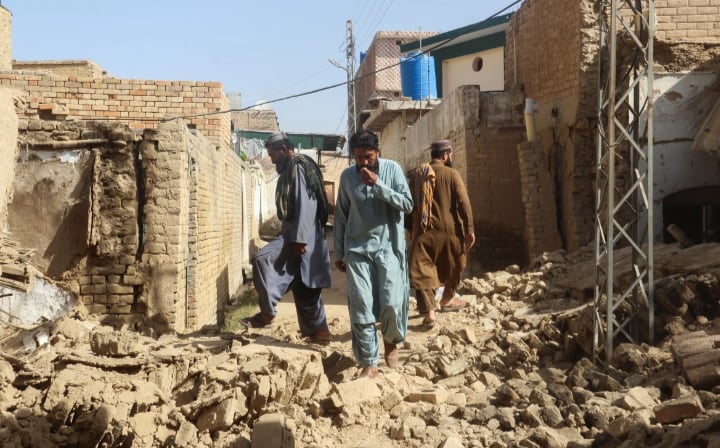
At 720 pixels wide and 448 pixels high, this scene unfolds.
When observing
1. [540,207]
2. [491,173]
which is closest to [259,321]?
[540,207]

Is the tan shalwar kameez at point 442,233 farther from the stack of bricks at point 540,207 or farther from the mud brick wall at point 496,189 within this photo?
the mud brick wall at point 496,189

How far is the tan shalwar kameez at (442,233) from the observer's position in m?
6.38

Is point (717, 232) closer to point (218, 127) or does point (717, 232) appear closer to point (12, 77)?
point (218, 127)

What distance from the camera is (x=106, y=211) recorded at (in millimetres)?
5641

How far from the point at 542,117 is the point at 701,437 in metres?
6.79

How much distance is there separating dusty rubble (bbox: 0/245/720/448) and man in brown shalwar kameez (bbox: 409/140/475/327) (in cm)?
92

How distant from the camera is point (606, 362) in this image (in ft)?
15.9

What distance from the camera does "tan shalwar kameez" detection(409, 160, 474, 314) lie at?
6379mm

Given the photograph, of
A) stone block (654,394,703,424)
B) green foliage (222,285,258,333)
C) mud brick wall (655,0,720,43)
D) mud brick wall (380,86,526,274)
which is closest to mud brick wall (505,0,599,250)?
mud brick wall (380,86,526,274)

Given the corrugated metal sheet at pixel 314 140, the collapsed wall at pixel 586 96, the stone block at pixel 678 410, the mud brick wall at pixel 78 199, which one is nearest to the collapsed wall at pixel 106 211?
the mud brick wall at pixel 78 199

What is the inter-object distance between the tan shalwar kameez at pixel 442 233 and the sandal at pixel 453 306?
1.87ft

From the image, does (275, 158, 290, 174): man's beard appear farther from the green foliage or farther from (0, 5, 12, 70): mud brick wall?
(0, 5, 12, 70): mud brick wall

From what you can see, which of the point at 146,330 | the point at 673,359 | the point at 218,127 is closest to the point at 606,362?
the point at 673,359

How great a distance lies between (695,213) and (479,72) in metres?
9.93
